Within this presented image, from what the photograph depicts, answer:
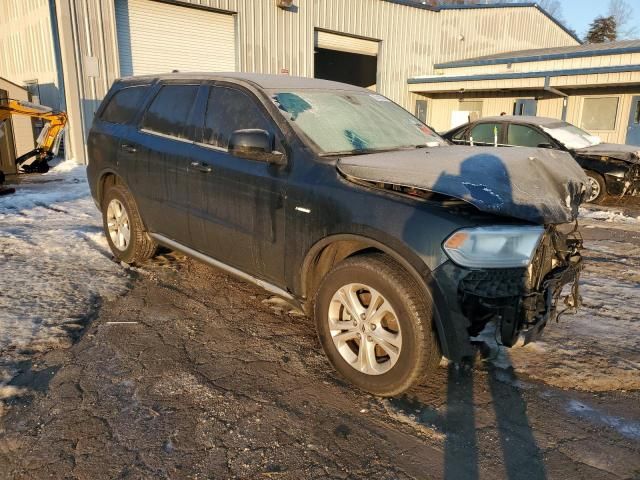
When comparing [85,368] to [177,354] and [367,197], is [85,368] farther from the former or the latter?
[367,197]

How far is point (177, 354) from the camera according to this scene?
3.33 metres

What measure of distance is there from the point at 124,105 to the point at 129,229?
1.27m

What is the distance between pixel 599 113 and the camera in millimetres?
15953

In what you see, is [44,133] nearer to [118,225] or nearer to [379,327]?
[118,225]

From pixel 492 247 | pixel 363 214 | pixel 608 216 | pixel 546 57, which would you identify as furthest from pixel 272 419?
pixel 546 57

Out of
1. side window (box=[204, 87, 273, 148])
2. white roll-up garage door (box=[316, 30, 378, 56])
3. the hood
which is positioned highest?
white roll-up garage door (box=[316, 30, 378, 56])

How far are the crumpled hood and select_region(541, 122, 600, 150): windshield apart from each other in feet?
23.1

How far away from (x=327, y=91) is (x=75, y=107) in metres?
10.7

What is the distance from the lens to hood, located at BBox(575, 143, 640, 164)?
8.80m

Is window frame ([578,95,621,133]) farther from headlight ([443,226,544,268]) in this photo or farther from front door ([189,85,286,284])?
headlight ([443,226,544,268])

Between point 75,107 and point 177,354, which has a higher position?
point 75,107

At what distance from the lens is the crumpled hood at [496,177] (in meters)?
2.51

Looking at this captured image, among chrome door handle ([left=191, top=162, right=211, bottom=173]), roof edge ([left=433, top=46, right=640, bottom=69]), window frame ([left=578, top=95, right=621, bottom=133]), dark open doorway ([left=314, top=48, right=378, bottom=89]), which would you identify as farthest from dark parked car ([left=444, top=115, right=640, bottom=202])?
dark open doorway ([left=314, top=48, right=378, bottom=89])

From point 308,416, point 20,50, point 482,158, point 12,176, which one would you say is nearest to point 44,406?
point 308,416
